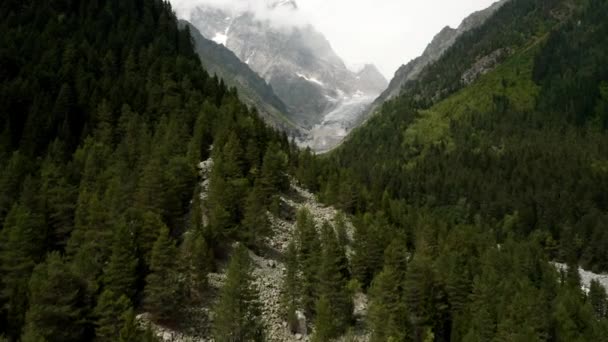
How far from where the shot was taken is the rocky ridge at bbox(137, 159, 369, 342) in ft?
162

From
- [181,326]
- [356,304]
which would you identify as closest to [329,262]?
[356,304]

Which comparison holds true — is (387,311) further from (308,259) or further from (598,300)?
(598,300)

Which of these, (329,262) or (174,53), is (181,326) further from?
(174,53)

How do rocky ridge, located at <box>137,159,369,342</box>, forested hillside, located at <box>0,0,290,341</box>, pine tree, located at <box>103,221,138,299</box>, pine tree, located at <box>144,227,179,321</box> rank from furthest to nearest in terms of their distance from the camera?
rocky ridge, located at <box>137,159,369,342</box>, pine tree, located at <box>144,227,179,321</box>, pine tree, located at <box>103,221,138,299</box>, forested hillside, located at <box>0,0,290,341</box>

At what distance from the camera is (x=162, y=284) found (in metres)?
48.4

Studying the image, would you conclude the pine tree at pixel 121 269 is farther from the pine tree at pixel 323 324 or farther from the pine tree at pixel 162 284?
the pine tree at pixel 323 324

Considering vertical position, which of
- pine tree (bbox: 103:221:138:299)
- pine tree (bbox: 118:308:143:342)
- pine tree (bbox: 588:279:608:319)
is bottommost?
pine tree (bbox: 118:308:143:342)

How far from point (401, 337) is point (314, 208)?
3857cm

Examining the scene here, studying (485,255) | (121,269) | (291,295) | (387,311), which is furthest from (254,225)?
(485,255)

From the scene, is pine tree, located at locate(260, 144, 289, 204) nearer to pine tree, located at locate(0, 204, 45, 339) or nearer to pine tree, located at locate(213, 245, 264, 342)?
pine tree, located at locate(213, 245, 264, 342)

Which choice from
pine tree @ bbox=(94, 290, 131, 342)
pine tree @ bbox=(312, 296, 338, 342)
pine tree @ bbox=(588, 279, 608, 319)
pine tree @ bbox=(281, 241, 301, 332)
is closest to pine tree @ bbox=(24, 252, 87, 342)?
pine tree @ bbox=(94, 290, 131, 342)

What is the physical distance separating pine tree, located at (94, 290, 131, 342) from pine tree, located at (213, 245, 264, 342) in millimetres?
8530

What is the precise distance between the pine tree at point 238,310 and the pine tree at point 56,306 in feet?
39.7

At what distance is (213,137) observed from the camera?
3622 inches
